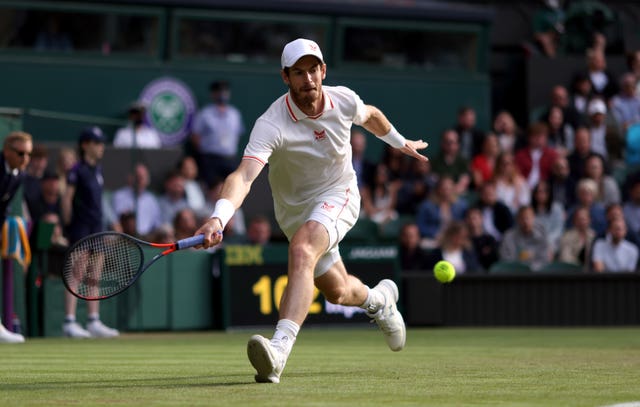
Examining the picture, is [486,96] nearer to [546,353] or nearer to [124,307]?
[124,307]

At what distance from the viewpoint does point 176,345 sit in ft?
43.9

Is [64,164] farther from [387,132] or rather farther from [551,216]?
[387,132]

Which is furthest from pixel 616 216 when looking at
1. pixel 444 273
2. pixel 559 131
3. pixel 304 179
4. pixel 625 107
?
pixel 304 179

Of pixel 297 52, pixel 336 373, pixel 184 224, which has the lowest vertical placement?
pixel 336 373

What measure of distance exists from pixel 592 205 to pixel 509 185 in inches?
48.1

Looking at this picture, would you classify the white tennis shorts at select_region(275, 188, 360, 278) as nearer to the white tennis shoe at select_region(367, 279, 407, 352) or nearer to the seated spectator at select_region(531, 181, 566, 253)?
the white tennis shoe at select_region(367, 279, 407, 352)

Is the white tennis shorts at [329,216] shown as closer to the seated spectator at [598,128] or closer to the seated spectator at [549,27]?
the seated spectator at [598,128]

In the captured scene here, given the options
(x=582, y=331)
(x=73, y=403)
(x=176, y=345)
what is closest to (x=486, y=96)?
(x=582, y=331)

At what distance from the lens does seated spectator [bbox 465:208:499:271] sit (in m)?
18.4

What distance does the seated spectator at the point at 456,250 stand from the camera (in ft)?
58.5

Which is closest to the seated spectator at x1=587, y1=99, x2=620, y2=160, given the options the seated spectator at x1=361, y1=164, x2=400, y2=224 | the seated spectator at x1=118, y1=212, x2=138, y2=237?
the seated spectator at x1=361, y1=164, x2=400, y2=224

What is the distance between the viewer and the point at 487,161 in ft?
66.7

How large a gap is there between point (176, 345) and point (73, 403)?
21.5 feet

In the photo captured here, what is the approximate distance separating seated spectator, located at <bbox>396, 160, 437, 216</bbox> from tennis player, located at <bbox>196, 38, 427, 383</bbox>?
991cm
